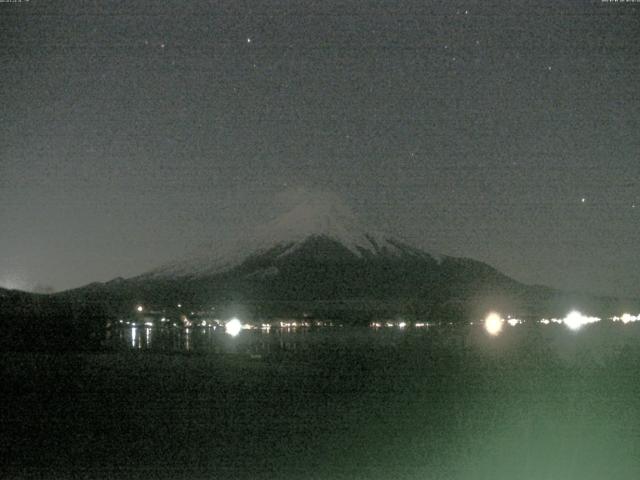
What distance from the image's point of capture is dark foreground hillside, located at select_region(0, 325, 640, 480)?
1088 centimetres

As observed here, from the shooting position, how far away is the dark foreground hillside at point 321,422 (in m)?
10.9

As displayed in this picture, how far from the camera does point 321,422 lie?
1448cm

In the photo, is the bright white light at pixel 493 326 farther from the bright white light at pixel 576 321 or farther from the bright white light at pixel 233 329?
the bright white light at pixel 233 329

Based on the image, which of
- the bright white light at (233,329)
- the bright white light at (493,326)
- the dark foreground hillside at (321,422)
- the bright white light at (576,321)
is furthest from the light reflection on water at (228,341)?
the bright white light at (576,321)

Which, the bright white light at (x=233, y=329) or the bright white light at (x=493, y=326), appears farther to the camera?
the bright white light at (x=233, y=329)

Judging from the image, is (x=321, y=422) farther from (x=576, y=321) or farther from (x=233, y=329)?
(x=576, y=321)

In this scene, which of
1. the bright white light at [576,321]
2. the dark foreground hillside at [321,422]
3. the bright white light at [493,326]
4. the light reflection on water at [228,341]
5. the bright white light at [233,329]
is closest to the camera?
the dark foreground hillside at [321,422]

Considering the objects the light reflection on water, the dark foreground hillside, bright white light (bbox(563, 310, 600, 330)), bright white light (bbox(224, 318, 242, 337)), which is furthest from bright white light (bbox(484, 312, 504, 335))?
the dark foreground hillside

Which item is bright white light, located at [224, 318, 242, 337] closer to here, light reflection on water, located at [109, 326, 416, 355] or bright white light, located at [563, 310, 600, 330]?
light reflection on water, located at [109, 326, 416, 355]

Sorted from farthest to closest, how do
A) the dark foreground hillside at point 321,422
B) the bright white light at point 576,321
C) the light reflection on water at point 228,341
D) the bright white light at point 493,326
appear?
1. the bright white light at point 576,321
2. the bright white light at point 493,326
3. the light reflection on water at point 228,341
4. the dark foreground hillside at point 321,422

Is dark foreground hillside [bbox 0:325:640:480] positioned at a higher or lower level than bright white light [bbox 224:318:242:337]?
lower

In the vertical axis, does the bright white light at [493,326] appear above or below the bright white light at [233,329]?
below

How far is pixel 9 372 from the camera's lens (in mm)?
21703

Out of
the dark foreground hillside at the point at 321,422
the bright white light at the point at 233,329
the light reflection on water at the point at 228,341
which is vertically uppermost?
the bright white light at the point at 233,329
